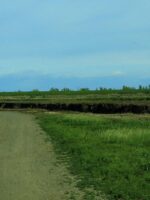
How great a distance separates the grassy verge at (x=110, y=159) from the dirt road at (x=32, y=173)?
1.36 feet

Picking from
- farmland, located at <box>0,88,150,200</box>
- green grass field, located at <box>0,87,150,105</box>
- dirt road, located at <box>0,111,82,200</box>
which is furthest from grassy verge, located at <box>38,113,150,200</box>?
green grass field, located at <box>0,87,150,105</box>

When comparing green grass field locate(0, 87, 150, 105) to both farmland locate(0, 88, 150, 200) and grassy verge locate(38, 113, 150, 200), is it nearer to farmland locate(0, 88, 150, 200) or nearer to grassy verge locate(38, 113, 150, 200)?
farmland locate(0, 88, 150, 200)

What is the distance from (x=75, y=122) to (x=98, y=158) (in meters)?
14.1

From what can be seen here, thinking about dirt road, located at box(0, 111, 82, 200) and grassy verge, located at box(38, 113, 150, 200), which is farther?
grassy verge, located at box(38, 113, 150, 200)

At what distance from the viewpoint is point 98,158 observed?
14992mm

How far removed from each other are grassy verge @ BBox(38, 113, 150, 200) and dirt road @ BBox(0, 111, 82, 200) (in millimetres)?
415

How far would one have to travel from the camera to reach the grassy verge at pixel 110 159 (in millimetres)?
11000

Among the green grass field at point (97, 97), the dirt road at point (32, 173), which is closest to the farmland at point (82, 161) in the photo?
the dirt road at point (32, 173)

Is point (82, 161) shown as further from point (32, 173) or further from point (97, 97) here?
point (97, 97)

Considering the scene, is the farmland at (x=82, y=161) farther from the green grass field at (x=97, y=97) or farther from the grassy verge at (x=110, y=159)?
the green grass field at (x=97, y=97)

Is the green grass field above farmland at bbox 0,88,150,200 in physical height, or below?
above

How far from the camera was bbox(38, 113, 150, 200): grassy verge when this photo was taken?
433 inches

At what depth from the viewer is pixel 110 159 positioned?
581 inches

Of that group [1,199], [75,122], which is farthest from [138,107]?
[1,199]
